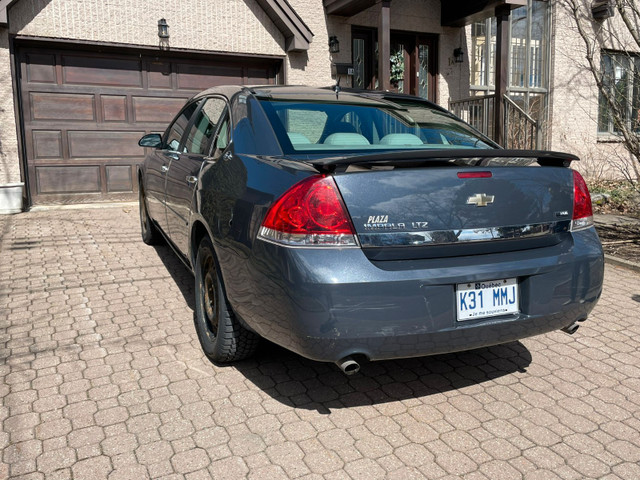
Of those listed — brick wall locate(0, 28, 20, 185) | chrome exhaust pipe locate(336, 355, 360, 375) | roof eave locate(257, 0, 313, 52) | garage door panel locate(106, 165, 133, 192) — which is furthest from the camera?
roof eave locate(257, 0, 313, 52)

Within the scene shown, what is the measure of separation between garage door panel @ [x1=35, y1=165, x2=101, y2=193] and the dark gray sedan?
22.2 ft

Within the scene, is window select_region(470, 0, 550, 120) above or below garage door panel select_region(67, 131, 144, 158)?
above

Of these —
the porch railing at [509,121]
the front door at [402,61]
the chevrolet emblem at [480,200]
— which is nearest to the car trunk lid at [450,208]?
the chevrolet emblem at [480,200]

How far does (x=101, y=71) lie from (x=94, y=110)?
626 mm

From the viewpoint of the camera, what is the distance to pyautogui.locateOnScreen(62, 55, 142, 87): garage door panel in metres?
9.05

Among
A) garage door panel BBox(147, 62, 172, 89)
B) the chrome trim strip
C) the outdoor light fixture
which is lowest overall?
the chrome trim strip

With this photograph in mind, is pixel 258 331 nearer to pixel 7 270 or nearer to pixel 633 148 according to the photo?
pixel 7 270

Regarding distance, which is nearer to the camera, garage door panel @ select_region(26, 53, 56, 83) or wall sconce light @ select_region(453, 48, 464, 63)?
garage door panel @ select_region(26, 53, 56, 83)

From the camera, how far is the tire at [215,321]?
126 inches

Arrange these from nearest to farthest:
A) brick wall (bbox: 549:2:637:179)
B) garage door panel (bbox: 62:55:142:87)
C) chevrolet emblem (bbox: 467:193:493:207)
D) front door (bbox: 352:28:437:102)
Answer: chevrolet emblem (bbox: 467:193:493:207), garage door panel (bbox: 62:55:142:87), front door (bbox: 352:28:437:102), brick wall (bbox: 549:2:637:179)

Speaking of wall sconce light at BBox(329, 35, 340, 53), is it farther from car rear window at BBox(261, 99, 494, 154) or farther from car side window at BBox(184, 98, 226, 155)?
car rear window at BBox(261, 99, 494, 154)

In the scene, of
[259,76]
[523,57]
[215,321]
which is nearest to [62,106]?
[259,76]

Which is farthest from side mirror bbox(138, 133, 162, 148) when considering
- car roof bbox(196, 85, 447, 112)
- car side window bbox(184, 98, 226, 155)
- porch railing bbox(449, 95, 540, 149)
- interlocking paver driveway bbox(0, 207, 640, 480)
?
porch railing bbox(449, 95, 540, 149)

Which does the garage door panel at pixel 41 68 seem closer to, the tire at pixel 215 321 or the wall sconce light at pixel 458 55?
the tire at pixel 215 321
